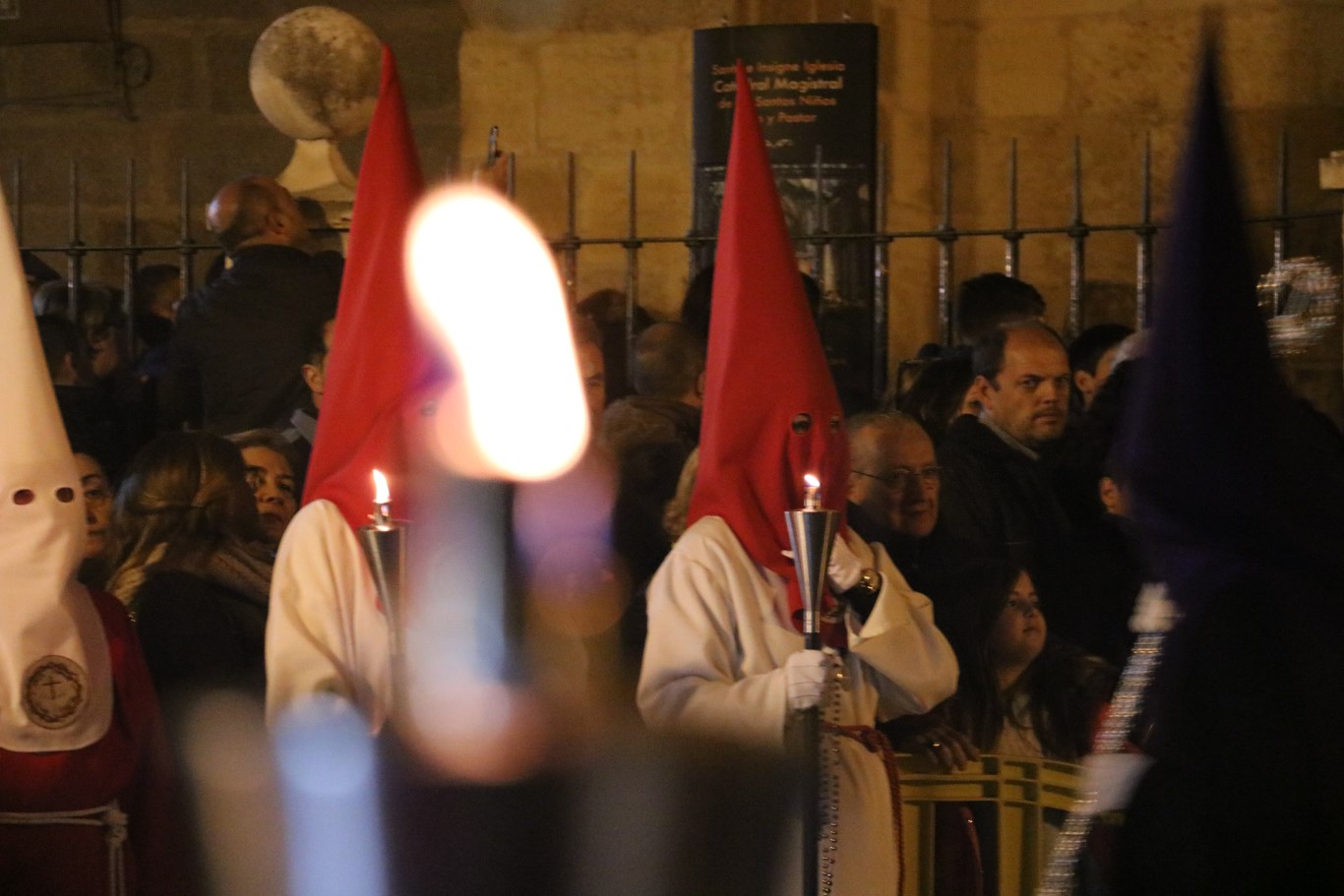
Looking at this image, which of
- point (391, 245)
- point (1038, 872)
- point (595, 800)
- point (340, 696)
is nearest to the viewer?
point (595, 800)

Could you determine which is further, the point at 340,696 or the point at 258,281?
the point at 258,281

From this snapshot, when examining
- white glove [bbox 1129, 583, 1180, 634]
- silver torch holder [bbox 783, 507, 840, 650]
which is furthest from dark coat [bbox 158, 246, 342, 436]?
white glove [bbox 1129, 583, 1180, 634]

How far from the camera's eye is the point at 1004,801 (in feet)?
15.9

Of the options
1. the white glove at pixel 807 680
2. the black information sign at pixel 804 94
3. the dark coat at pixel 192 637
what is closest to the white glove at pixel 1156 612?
the white glove at pixel 807 680

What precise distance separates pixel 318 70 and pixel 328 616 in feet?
13.2

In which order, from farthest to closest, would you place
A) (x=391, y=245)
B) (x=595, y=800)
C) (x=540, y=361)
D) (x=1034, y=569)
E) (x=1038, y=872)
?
(x=1034, y=569) → (x=1038, y=872) → (x=391, y=245) → (x=540, y=361) → (x=595, y=800)

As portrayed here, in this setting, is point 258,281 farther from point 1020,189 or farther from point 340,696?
point 1020,189

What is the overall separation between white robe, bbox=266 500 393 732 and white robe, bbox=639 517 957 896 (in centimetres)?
55

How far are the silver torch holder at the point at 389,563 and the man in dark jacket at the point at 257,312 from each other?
250 centimetres

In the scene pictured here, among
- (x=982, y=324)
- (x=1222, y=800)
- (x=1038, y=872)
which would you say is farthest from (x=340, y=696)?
Result: (x=982, y=324)

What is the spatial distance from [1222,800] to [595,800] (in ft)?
3.63

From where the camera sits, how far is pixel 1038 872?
190 inches

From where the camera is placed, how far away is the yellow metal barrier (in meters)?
4.82

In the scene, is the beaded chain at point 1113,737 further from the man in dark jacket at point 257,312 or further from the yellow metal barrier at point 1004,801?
the man in dark jacket at point 257,312
